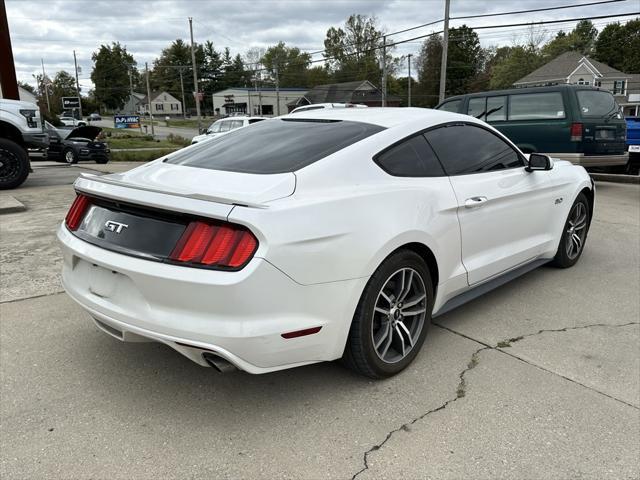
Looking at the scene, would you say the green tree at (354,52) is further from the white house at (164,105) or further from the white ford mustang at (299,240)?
the white ford mustang at (299,240)

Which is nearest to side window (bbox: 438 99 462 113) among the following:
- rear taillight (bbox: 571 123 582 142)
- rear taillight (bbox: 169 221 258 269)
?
rear taillight (bbox: 571 123 582 142)

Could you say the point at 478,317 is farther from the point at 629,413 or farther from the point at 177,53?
the point at 177,53

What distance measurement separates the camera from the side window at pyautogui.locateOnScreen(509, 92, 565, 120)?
9.80 meters

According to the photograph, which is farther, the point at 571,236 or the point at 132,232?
the point at 571,236

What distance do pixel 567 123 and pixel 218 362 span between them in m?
9.23

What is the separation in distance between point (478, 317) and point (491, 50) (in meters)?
95.3

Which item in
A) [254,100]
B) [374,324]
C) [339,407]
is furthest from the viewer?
[254,100]

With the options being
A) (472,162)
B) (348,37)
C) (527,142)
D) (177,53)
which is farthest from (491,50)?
(472,162)

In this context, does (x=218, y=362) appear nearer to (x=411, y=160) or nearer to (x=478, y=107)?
(x=411, y=160)

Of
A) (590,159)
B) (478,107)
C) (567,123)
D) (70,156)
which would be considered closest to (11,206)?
(478,107)

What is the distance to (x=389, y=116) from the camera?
3539mm

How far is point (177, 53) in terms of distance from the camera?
11606 centimetres

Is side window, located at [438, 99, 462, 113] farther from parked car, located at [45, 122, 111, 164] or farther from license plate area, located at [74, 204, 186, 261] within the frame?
parked car, located at [45, 122, 111, 164]

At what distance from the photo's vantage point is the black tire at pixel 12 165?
946cm
